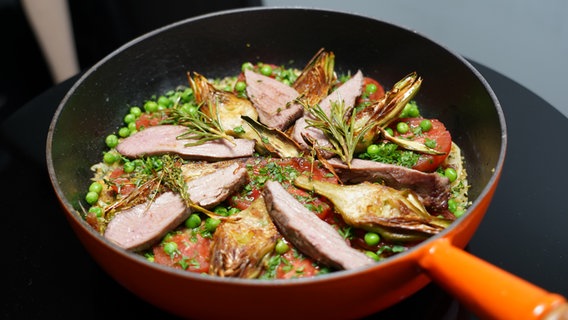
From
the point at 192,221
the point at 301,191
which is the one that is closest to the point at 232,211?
the point at 192,221

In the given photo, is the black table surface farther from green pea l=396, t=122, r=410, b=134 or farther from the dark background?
the dark background

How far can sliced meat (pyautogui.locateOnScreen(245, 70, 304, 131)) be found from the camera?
2305 mm

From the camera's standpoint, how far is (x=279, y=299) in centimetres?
143

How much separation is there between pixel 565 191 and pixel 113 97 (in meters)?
1.96

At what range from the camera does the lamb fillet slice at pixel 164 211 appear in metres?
1.82

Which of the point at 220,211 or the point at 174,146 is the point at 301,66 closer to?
the point at 174,146

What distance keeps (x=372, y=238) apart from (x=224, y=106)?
3.15 feet

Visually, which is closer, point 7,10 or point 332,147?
point 332,147

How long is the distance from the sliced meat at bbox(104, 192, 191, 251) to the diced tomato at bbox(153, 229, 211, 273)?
47 millimetres

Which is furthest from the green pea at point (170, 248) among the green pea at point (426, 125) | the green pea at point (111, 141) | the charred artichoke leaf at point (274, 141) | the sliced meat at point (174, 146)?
the green pea at point (426, 125)

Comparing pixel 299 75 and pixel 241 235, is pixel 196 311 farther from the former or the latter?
pixel 299 75

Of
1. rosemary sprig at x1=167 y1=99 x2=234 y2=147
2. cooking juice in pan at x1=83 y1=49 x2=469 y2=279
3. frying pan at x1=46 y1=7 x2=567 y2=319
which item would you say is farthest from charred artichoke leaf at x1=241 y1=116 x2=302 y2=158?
frying pan at x1=46 y1=7 x2=567 y2=319

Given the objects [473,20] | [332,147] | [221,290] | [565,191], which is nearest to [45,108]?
[332,147]

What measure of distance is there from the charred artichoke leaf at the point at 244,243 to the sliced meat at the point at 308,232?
5 centimetres
